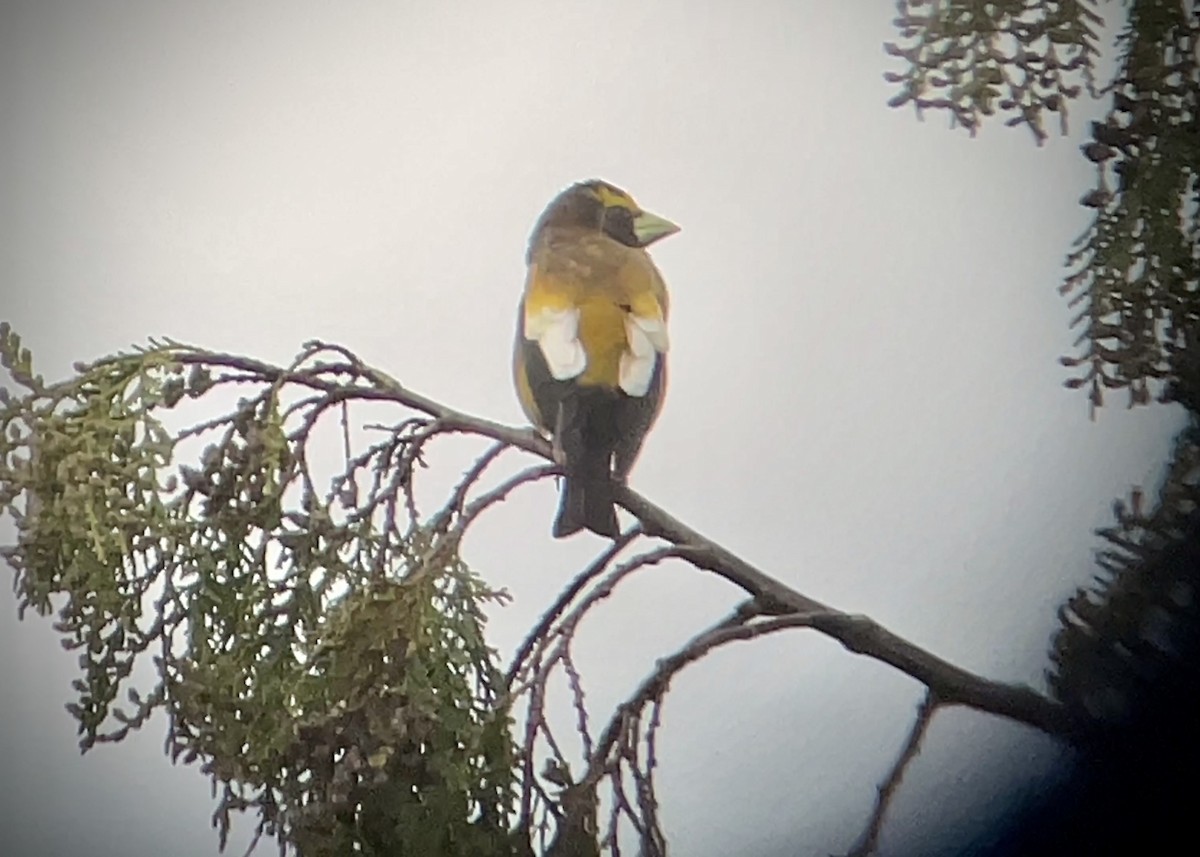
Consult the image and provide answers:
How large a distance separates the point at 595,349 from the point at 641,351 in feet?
0.11

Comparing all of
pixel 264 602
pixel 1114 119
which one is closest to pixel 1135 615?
pixel 1114 119

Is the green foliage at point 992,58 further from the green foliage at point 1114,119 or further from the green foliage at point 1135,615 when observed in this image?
the green foliage at point 1135,615

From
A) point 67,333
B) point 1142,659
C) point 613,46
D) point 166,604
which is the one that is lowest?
point 1142,659

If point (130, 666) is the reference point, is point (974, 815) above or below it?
below

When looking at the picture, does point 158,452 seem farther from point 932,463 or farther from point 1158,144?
point 1158,144

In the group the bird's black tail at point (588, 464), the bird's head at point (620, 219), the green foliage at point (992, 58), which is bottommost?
the bird's black tail at point (588, 464)

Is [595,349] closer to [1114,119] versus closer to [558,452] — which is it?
[558,452]

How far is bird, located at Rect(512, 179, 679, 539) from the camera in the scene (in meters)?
0.98

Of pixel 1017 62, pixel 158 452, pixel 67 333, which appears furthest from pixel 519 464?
pixel 1017 62

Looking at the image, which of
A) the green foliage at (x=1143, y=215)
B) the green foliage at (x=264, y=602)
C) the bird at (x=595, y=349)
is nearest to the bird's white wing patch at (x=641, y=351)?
the bird at (x=595, y=349)

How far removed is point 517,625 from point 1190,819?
0.51 metres

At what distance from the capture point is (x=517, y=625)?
3.25ft

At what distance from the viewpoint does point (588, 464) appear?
986mm

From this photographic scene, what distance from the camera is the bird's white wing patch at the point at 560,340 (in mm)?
985
